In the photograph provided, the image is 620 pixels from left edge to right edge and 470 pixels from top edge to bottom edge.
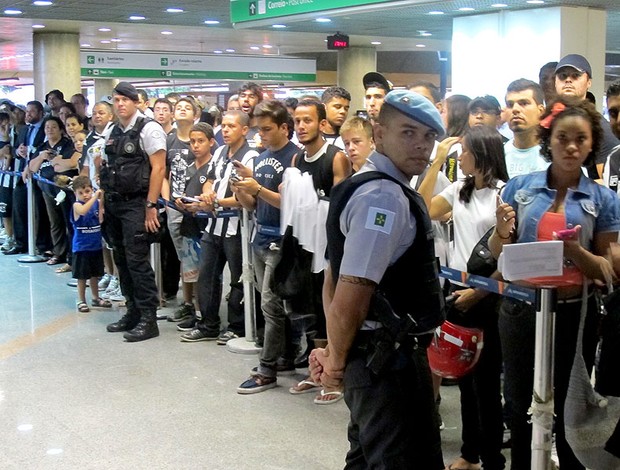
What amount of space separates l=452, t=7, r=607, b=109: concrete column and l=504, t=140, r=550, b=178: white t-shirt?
6.02 m

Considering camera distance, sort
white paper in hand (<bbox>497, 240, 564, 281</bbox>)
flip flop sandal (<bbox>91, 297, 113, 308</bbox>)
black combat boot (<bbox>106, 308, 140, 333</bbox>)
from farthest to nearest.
Answer: flip flop sandal (<bbox>91, 297, 113, 308</bbox>) < black combat boot (<bbox>106, 308, 140, 333</bbox>) < white paper in hand (<bbox>497, 240, 564, 281</bbox>)

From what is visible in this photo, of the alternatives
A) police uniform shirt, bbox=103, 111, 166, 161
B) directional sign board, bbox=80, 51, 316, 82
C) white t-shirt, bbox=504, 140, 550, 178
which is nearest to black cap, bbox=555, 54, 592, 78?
white t-shirt, bbox=504, 140, 550, 178

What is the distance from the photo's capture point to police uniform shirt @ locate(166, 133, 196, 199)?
6.88 metres

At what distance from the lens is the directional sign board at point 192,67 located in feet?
63.6

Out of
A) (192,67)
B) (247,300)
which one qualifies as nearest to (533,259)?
(247,300)

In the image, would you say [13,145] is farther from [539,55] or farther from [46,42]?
[539,55]

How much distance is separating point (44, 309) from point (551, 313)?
5.56 m

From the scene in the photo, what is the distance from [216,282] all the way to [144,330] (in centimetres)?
71

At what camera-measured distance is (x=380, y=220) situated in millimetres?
2598

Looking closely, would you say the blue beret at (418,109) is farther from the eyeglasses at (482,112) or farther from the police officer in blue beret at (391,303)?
the eyeglasses at (482,112)

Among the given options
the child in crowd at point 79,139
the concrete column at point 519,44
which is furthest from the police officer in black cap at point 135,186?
the concrete column at point 519,44

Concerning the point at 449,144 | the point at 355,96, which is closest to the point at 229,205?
the point at 449,144

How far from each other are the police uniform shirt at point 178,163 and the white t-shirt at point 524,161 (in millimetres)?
3137

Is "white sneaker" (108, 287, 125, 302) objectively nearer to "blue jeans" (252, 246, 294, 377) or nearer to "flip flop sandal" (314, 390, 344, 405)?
"blue jeans" (252, 246, 294, 377)
